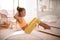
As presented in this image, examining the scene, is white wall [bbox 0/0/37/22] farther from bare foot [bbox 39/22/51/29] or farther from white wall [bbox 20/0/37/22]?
bare foot [bbox 39/22/51/29]

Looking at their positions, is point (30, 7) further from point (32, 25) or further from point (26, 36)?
point (26, 36)

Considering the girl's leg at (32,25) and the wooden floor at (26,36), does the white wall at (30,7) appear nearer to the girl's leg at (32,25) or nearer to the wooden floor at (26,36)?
the girl's leg at (32,25)

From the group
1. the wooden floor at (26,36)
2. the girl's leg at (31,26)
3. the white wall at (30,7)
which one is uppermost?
the white wall at (30,7)

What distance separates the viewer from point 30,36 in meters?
1.39

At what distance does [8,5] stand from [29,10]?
0.79 feet

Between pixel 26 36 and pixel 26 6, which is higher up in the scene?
pixel 26 6

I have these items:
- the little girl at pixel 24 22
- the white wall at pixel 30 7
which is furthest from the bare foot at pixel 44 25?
the white wall at pixel 30 7

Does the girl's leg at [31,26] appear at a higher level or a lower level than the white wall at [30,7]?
lower

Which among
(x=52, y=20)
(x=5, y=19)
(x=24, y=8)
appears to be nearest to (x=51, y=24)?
(x=52, y=20)

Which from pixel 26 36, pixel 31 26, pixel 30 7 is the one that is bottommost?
pixel 26 36

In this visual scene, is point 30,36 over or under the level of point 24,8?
under

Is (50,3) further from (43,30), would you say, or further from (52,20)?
(43,30)

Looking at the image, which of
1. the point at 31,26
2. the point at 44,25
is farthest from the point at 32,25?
the point at 44,25

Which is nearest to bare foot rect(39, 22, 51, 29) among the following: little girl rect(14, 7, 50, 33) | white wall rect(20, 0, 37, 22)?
little girl rect(14, 7, 50, 33)
